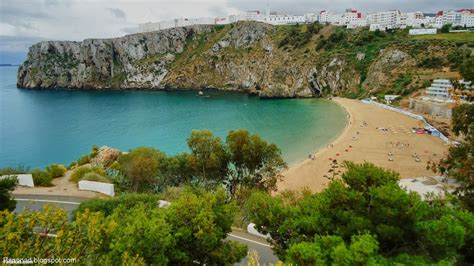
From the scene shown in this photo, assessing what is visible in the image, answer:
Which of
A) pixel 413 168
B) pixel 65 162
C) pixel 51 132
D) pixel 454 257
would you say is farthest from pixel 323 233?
pixel 51 132

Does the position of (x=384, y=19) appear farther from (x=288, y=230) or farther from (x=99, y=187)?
(x=288, y=230)

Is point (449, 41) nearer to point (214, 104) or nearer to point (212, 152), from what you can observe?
point (214, 104)

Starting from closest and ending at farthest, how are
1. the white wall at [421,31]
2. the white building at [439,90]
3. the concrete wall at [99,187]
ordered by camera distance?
the concrete wall at [99,187], the white building at [439,90], the white wall at [421,31]

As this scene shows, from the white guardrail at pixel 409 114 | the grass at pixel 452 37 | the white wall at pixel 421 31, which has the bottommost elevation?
the white guardrail at pixel 409 114

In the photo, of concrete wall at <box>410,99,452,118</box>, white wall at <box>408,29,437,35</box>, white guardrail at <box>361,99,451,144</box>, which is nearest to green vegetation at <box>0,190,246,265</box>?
white guardrail at <box>361,99,451,144</box>

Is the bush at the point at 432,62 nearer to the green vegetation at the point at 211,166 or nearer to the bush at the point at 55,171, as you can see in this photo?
the green vegetation at the point at 211,166

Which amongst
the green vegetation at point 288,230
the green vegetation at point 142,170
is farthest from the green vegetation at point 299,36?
the green vegetation at point 288,230
